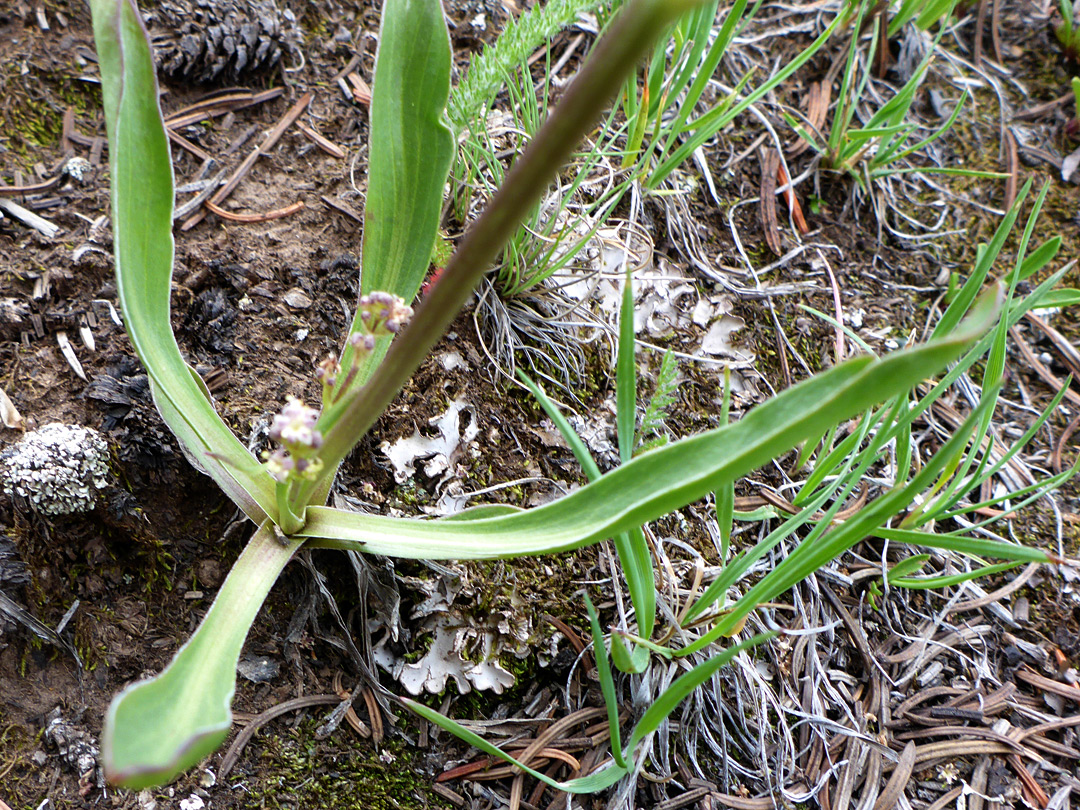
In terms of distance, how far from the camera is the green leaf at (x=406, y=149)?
1225 millimetres

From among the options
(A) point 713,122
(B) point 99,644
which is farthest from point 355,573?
(A) point 713,122

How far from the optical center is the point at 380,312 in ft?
3.52

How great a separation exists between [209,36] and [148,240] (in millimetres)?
817

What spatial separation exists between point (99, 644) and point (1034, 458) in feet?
6.87

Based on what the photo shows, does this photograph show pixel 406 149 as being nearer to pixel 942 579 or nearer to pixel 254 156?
pixel 254 156

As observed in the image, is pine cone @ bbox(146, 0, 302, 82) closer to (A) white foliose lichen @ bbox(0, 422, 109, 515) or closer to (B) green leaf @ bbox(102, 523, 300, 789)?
(A) white foliose lichen @ bbox(0, 422, 109, 515)

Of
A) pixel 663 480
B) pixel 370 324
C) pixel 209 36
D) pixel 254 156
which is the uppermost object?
pixel 663 480

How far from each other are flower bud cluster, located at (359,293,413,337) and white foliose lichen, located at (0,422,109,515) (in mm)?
572

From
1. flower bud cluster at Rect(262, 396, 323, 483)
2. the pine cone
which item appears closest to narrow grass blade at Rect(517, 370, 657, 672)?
flower bud cluster at Rect(262, 396, 323, 483)

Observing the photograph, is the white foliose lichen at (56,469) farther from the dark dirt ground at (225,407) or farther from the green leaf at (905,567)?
the green leaf at (905,567)

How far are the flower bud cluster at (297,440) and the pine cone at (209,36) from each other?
3.71 feet

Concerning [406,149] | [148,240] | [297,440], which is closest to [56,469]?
[148,240]

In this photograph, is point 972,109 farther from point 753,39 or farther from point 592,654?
point 592,654

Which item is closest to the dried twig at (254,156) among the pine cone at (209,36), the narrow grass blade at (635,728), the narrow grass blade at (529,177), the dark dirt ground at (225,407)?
the dark dirt ground at (225,407)
